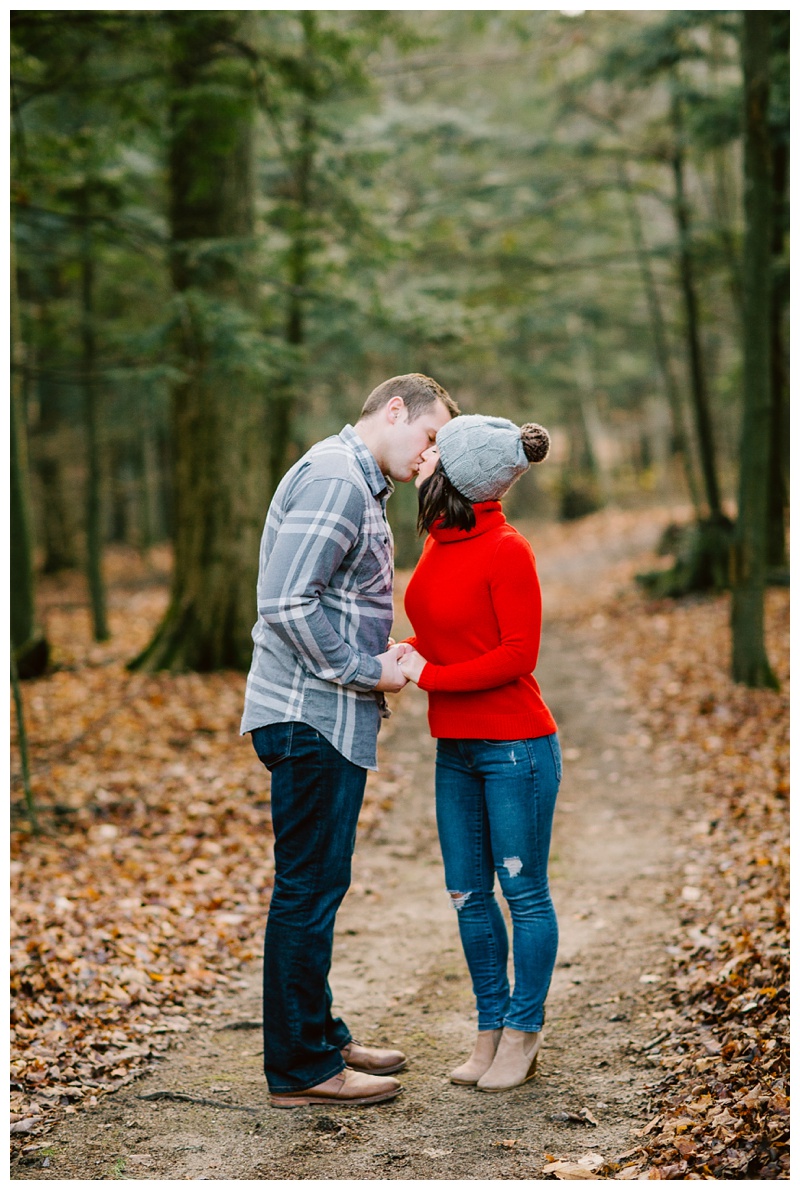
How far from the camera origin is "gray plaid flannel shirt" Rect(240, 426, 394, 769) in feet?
10.4

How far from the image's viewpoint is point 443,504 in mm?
3344

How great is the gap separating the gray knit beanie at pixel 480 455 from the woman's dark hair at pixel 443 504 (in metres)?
0.03

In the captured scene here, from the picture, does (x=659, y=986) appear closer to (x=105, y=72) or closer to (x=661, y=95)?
(x=105, y=72)

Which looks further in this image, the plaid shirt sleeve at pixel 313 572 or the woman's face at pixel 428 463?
the woman's face at pixel 428 463

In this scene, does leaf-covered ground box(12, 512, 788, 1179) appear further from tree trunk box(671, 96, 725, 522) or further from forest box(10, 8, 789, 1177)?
tree trunk box(671, 96, 725, 522)

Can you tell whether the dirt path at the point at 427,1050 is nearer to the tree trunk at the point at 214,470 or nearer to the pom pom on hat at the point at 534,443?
the pom pom on hat at the point at 534,443

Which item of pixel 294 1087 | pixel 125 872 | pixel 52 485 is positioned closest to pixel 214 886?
pixel 125 872

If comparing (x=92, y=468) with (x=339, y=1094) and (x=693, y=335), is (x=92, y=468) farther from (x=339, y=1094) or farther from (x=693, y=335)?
(x=339, y=1094)


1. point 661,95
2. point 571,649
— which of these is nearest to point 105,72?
point 571,649

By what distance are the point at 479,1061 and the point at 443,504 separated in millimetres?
1968

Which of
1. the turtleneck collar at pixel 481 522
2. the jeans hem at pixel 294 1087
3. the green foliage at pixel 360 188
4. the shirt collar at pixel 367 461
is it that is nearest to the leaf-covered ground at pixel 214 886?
the jeans hem at pixel 294 1087

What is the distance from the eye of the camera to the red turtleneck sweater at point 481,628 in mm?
3275

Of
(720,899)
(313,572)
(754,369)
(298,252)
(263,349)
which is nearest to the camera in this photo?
(313,572)

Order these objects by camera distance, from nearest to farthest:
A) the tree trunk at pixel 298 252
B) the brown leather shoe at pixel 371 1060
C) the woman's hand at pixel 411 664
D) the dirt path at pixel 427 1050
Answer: the dirt path at pixel 427 1050
the woman's hand at pixel 411 664
the brown leather shoe at pixel 371 1060
the tree trunk at pixel 298 252
